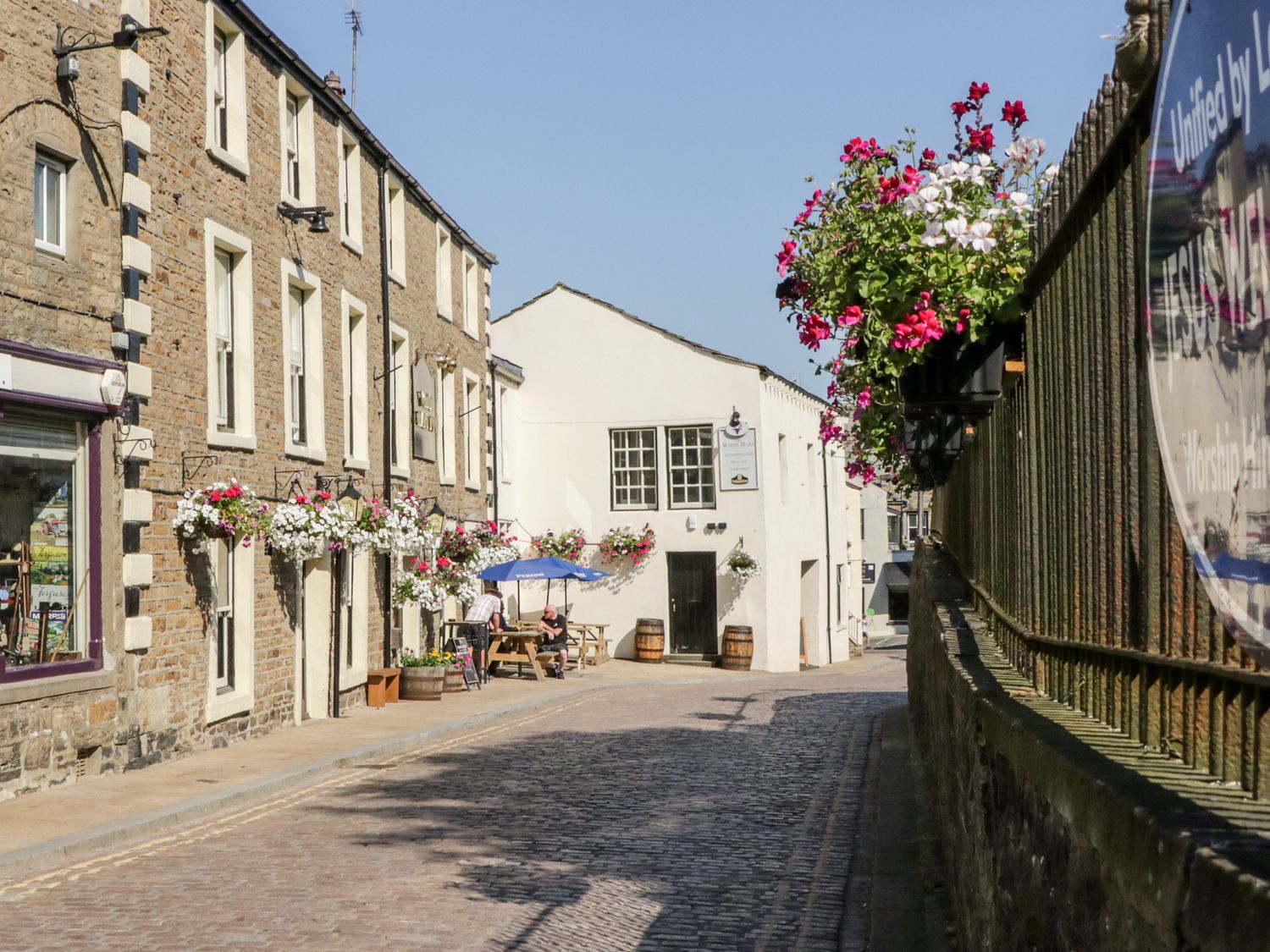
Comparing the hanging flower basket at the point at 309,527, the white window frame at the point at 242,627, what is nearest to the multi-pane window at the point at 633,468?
the hanging flower basket at the point at 309,527

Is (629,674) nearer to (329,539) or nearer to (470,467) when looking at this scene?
(470,467)

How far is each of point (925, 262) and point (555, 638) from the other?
22566 millimetres

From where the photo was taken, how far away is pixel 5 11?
1188 centimetres

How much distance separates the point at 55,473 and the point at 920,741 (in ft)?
26.9

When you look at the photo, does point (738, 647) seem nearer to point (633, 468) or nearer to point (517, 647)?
point (633, 468)

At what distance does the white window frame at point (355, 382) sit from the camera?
20.5 meters

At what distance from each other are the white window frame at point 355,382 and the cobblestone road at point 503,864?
20.6 feet

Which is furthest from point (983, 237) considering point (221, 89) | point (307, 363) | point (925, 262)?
point (307, 363)

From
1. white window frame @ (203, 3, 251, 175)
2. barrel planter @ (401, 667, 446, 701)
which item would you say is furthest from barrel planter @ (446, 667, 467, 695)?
white window frame @ (203, 3, 251, 175)

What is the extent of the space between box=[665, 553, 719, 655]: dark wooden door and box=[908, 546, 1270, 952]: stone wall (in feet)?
89.1

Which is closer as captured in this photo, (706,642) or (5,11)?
(5,11)

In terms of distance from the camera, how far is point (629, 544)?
110ft

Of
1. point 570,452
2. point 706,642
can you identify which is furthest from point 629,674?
point 570,452

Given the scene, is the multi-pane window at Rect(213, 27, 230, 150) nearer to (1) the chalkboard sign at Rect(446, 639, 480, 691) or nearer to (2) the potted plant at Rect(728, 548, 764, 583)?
(1) the chalkboard sign at Rect(446, 639, 480, 691)
